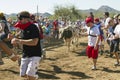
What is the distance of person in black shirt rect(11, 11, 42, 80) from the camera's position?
298 inches

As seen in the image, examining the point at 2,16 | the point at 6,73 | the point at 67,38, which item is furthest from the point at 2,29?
the point at 67,38

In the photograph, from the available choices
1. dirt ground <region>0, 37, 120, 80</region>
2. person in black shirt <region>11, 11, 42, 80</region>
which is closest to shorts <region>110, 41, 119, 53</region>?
dirt ground <region>0, 37, 120, 80</region>

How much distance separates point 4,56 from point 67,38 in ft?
12.4

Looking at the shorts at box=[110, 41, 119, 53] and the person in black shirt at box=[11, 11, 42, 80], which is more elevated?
the person in black shirt at box=[11, 11, 42, 80]

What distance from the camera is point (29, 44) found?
7.55 m

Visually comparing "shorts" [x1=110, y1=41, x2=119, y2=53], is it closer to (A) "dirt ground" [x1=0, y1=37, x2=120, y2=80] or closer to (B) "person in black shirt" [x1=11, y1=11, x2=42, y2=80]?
(A) "dirt ground" [x1=0, y1=37, x2=120, y2=80]

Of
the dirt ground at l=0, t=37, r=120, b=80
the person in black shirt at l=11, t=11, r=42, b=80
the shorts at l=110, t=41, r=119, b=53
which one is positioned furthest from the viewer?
the shorts at l=110, t=41, r=119, b=53

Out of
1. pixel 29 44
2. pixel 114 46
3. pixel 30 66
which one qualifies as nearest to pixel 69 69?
pixel 114 46

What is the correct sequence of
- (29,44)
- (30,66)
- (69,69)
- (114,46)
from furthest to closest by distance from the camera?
(114,46) → (69,69) → (30,66) → (29,44)

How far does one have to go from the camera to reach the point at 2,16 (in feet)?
38.0

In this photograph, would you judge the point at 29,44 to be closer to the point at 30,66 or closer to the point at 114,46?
the point at 30,66

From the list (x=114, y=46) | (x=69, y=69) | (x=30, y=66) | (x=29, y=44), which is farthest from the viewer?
(x=114, y=46)

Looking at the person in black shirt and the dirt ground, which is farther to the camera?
the dirt ground

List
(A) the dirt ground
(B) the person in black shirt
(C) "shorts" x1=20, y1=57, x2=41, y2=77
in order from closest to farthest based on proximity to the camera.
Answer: (B) the person in black shirt
(C) "shorts" x1=20, y1=57, x2=41, y2=77
(A) the dirt ground
